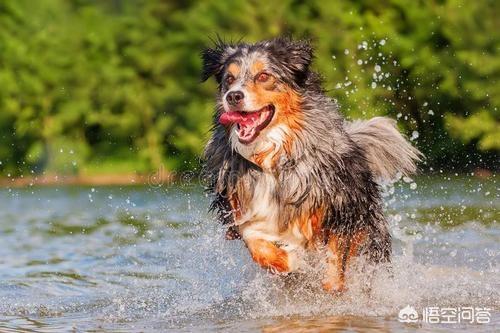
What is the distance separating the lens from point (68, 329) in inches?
293

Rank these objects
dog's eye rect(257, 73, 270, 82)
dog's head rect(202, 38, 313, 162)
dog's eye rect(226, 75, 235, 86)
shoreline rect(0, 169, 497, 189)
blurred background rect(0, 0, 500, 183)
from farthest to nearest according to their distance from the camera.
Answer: shoreline rect(0, 169, 497, 189)
blurred background rect(0, 0, 500, 183)
dog's eye rect(226, 75, 235, 86)
dog's eye rect(257, 73, 270, 82)
dog's head rect(202, 38, 313, 162)

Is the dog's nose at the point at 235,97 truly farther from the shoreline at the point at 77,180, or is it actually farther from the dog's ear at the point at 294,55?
the shoreline at the point at 77,180

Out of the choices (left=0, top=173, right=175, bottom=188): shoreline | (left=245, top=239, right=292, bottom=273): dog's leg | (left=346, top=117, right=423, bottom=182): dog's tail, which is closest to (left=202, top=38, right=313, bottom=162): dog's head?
(left=245, top=239, right=292, bottom=273): dog's leg

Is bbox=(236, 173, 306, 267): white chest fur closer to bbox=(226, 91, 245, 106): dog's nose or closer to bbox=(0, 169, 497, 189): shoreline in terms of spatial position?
bbox=(226, 91, 245, 106): dog's nose

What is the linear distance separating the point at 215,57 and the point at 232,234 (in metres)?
1.46

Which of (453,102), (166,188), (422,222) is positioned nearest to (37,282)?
(422,222)

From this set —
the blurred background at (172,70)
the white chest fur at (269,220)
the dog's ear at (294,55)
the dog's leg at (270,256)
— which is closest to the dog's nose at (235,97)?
the dog's ear at (294,55)

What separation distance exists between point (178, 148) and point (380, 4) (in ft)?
30.5

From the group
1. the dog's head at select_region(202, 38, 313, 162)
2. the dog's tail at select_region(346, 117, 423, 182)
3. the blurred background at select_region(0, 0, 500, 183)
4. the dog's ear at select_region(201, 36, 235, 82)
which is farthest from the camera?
the blurred background at select_region(0, 0, 500, 183)

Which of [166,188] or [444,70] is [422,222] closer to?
[166,188]

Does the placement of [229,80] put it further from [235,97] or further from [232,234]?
[232,234]

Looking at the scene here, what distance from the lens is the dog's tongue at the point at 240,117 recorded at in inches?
294

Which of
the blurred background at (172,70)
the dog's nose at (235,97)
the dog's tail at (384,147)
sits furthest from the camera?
the blurred background at (172,70)

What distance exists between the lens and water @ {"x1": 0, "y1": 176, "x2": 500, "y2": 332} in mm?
7520
